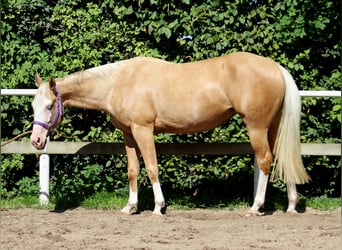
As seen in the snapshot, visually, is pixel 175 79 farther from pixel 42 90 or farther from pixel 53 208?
pixel 53 208

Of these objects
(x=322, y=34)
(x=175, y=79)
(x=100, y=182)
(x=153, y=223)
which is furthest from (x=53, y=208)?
(x=322, y=34)

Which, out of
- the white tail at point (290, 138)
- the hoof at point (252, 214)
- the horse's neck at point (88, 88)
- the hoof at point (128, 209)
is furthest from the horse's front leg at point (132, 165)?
the white tail at point (290, 138)

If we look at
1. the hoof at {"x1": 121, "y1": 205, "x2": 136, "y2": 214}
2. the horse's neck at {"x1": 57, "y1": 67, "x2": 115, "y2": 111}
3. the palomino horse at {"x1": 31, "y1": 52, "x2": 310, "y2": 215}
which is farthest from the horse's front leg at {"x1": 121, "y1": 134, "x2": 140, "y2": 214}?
the horse's neck at {"x1": 57, "y1": 67, "x2": 115, "y2": 111}

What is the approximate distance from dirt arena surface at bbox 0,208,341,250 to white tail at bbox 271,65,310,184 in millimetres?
422

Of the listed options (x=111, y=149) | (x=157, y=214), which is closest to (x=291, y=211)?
(x=157, y=214)

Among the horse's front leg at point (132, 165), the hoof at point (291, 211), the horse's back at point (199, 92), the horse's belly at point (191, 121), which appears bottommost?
the hoof at point (291, 211)

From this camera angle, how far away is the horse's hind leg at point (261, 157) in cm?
573

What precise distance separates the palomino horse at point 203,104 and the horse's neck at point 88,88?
0.02 metres

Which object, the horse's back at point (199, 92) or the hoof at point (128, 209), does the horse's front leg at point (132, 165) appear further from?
the horse's back at point (199, 92)

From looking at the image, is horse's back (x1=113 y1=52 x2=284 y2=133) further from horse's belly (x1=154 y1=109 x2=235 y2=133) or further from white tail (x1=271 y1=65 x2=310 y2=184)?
white tail (x1=271 y1=65 x2=310 y2=184)

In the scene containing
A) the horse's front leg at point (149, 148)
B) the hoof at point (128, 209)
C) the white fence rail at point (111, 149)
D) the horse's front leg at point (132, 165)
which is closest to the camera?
the horse's front leg at point (149, 148)

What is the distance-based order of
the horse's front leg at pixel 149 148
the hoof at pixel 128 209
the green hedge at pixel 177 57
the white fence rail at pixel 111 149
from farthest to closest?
1. the green hedge at pixel 177 57
2. the white fence rail at pixel 111 149
3. the hoof at pixel 128 209
4. the horse's front leg at pixel 149 148

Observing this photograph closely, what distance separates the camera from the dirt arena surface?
4414 millimetres

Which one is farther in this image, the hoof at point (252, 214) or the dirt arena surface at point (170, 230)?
the hoof at point (252, 214)
